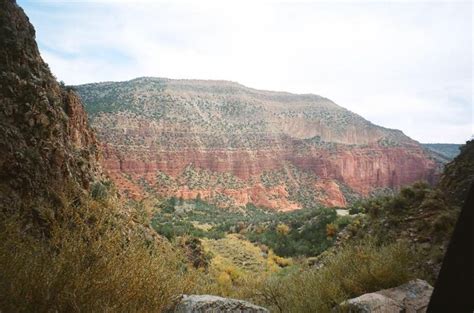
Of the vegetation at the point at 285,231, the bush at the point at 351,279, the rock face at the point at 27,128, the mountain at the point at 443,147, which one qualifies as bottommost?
the vegetation at the point at 285,231

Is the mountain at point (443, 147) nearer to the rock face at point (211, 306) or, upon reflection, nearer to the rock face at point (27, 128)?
the rock face at point (27, 128)

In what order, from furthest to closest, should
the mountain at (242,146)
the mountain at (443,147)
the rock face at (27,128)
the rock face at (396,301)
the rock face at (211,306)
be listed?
the mountain at (443,147) → the mountain at (242,146) → the rock face at (27,128) → the rock face at (396,301) → the rock face at (211,306)

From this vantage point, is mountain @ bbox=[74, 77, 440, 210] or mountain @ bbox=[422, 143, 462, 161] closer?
mountain @ bbox=[74, 77, 440, 210]

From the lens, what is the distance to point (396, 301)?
662cm

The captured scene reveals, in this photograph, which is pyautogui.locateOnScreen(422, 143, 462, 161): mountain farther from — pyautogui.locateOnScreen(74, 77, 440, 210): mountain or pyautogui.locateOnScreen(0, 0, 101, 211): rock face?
pyautogui.locateOnScreen(0, 0, 101, 211): rock face

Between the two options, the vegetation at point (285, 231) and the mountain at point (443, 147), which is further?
the mountain at point (443, 147)

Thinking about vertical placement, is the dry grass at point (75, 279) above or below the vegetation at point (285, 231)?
above

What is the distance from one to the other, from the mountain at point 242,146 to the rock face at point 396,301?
2304 inches

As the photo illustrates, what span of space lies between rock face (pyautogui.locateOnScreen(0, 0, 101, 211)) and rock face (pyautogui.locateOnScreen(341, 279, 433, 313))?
5951mm

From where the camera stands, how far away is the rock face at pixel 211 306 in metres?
5.52

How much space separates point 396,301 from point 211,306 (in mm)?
3189

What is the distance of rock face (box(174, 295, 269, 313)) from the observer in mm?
5516

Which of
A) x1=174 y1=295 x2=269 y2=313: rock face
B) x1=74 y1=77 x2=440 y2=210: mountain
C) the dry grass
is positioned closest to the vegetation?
x1=174 y1=295 x2=269 y2=313: rock face

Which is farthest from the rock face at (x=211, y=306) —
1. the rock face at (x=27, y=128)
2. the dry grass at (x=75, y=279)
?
the rock face at (x=27, y=128)
